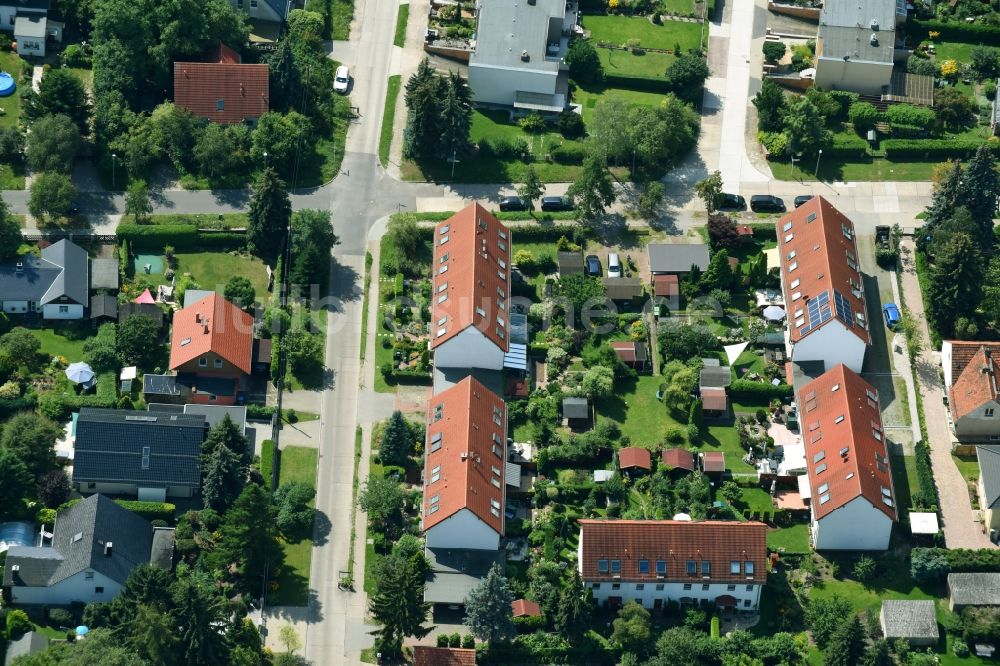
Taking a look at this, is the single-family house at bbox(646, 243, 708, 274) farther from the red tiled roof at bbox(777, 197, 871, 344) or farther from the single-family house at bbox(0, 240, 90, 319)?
the single-family house at bbox(0, 240, 90, 319)

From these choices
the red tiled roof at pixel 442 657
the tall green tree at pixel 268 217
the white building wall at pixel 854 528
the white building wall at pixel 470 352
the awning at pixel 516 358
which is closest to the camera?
the red tiled roof at pixel 442 657

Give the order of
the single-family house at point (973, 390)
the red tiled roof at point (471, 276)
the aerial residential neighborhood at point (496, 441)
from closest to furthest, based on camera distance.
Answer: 1. the aerial residential neighborhood at point (496, 441)
2. the single-family house at point (973, 390)
3. the red tiled roof at point (471, 276)

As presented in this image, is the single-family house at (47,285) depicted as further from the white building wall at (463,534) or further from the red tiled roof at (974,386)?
the red tiled roof at (974,386)

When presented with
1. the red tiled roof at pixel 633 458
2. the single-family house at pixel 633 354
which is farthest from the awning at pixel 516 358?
the red tiled roof at pixel 633 458

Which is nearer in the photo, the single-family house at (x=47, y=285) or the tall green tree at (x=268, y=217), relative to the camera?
the single-family house at (x=47, y=285)

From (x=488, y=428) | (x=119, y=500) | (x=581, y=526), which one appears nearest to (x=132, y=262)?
(x=119, y=500)

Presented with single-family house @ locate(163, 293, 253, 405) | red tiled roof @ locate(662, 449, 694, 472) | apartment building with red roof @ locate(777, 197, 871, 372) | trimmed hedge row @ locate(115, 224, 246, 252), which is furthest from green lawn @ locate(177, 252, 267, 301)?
apartment building with red roof @ locate(777, 197, 871, 372)

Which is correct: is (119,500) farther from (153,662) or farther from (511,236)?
(511,236)

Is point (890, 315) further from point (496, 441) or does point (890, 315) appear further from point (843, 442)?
point (496, 441)
